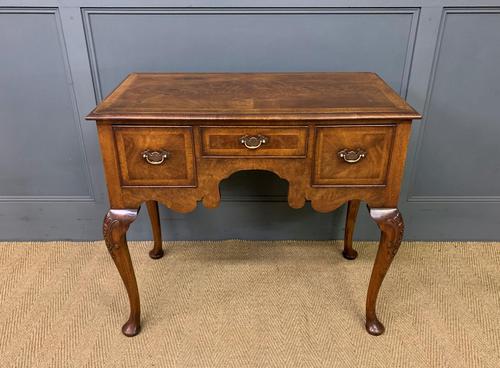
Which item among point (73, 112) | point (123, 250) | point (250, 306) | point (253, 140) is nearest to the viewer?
point (253, 140)

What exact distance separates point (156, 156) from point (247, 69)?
674mm

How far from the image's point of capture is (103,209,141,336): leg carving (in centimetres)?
129

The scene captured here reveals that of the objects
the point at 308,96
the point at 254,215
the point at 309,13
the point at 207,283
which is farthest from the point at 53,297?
the point at 309,13

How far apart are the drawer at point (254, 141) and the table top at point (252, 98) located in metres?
0.05

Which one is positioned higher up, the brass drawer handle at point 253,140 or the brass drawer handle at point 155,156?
the brass drawer handle at point 253,140

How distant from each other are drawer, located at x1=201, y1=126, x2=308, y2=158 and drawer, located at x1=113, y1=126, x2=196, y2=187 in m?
0.06

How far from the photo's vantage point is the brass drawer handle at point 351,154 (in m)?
1.21

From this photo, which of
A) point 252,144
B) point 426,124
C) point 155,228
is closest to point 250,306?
point 155,228

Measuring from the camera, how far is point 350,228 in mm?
1847

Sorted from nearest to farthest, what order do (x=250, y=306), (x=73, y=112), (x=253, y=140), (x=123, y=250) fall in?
(x=253, y=140) → (x=123, y=250) → (x=250, y=306) → (x=73, y=112)

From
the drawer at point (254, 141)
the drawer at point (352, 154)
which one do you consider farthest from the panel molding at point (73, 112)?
the drawer at point (352, 154)

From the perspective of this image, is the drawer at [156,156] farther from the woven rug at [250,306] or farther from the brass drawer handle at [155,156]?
the woven rug at [250,306]

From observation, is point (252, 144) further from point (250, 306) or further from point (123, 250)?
point (250, 306)

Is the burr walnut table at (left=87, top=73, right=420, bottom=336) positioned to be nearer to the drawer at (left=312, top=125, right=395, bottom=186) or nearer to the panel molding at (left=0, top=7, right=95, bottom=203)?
the drawer at (left=312, top=125, right=395, bottom=186)
